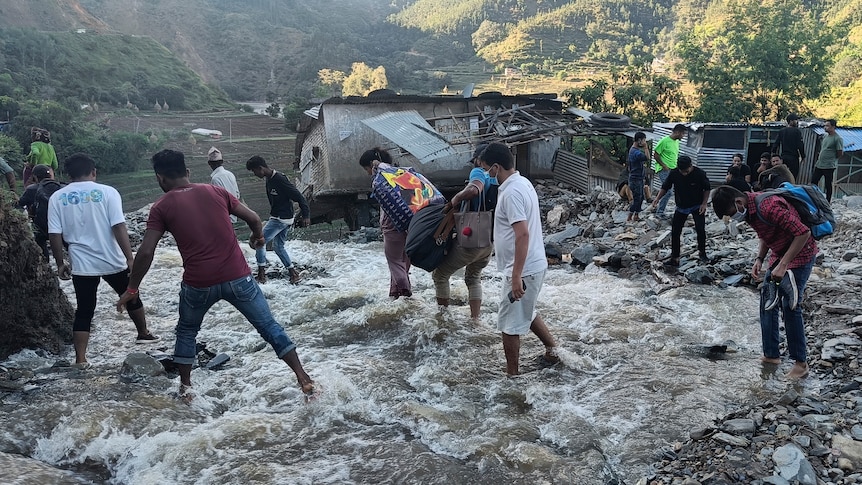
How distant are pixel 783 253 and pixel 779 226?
Answer: 25 cm

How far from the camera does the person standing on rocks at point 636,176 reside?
10.5 meters

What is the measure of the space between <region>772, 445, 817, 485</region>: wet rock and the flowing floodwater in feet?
2.29

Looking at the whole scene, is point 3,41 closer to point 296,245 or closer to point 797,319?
point 296,245

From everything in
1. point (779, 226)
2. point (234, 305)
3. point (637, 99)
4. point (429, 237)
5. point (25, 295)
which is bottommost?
point (25, 295)

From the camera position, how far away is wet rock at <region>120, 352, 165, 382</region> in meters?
4.77

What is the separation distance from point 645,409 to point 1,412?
4.41 metres

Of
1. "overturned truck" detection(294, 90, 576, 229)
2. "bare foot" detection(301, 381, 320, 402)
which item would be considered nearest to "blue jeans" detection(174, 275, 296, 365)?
"bare foot" detection(301, 381, 320, 402)

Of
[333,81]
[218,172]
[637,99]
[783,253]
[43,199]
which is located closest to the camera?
[783,253]

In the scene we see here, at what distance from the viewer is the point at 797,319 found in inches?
171

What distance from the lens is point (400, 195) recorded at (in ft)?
18.8

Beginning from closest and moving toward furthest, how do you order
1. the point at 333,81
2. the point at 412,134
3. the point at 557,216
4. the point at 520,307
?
the point at 520,307 < the point at 557,216 < the point at 412,134 < the point at 333,81

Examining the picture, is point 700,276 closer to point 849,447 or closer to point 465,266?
point 465,266

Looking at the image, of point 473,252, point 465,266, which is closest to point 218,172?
point 465,266

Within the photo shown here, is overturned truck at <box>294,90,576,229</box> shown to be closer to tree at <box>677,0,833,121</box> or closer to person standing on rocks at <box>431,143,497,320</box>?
person standing on rocks at <box>431,143,497,320</box>
